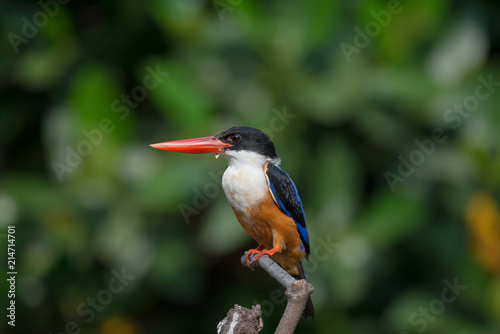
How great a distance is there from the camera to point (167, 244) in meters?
4.36

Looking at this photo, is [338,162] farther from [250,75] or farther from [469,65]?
[469,65]

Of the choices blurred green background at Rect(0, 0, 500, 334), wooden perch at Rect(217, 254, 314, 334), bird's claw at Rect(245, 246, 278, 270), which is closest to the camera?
wooden perch at Rect(217, 254, 314, 334)

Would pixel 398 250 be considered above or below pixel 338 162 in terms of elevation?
below

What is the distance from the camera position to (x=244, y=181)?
193 cm

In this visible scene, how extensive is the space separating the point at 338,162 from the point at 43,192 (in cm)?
196

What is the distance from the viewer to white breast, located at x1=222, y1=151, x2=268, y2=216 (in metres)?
1.90

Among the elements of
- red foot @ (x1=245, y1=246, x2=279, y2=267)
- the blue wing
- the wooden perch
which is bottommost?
red foot @ (x1=245, y1=246, x2=279, y2=267)

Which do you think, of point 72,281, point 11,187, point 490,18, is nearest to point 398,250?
point 490,18

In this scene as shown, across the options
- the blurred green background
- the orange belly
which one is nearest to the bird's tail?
the orange belly

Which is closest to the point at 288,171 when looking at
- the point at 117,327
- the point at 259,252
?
the point at 117,327

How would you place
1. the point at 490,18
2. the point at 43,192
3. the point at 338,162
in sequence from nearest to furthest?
the point at 338,162 → the point at 43,192 → the point at 490,18

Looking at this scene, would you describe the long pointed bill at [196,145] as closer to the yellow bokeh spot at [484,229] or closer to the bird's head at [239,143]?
the bird's head at [239,143]

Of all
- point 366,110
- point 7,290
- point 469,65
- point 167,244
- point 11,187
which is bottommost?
point 7,290

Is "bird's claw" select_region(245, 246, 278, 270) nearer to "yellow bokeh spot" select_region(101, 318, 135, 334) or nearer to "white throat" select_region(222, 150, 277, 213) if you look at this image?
"white throat" select_region(222, 150, 277, 213)
